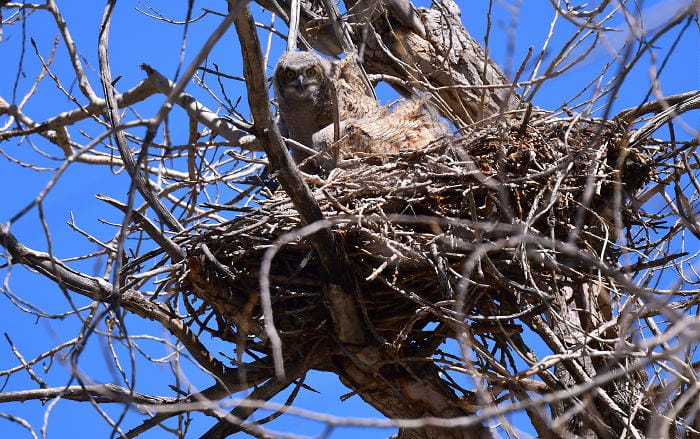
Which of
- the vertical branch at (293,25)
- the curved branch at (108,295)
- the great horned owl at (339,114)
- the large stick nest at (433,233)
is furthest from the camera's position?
the vertical branch at (293,25)

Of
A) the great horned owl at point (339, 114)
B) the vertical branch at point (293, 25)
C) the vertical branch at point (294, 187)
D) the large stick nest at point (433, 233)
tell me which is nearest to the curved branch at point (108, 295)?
the large stick nest at point (433, 233)

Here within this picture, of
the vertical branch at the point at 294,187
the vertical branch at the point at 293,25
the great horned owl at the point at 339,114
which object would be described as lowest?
the vertical branch at the point at 294,187

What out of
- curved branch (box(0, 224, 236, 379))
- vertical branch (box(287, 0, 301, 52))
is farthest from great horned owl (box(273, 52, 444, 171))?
curved branch (box(0, 224, 236, 379))

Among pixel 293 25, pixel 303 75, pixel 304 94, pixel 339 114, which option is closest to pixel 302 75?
pixel 303 75

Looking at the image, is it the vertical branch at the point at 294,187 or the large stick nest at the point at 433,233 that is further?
the large stick nest at the point at 433,233

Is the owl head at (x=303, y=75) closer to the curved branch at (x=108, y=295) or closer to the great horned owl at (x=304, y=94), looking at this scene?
the great horned owl at (x=304, y=94)

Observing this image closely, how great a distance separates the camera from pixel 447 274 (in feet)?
12.0

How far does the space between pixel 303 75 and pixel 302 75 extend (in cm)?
1

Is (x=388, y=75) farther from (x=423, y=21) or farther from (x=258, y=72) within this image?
(x=258, y=72)

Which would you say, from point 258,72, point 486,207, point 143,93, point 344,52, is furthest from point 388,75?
point 258,72

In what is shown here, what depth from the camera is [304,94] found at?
5.54 metres

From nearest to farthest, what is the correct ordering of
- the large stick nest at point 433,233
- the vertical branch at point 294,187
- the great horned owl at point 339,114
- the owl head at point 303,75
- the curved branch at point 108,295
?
the vertical branch at point 294,187, the curved branch at point 108,295, the large stick nest at point 433,233, the great horned owl at point 339,114, the owl head at point 303,75

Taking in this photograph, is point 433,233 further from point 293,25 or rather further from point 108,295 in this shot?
point 293,25

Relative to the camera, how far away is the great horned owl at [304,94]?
217 inches
